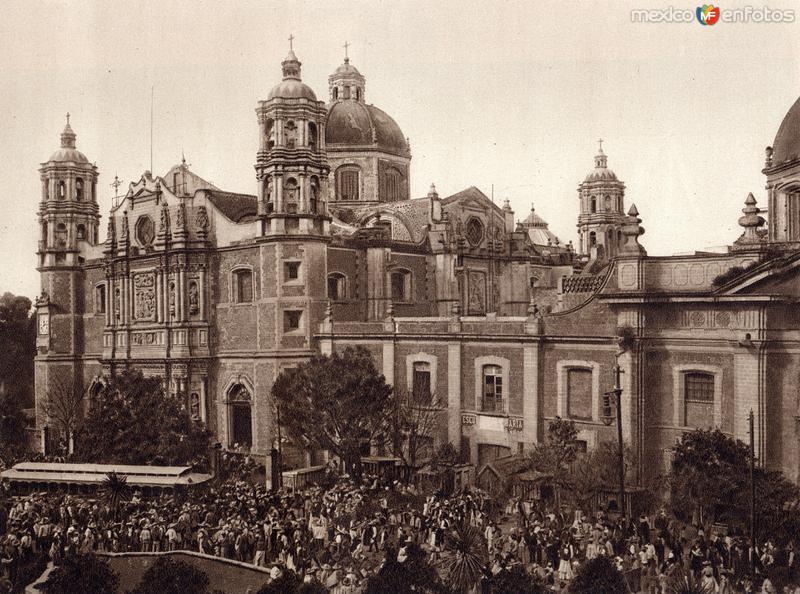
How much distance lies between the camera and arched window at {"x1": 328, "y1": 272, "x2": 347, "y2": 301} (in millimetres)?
43781

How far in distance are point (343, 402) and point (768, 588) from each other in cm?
1911

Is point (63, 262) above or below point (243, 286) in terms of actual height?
above

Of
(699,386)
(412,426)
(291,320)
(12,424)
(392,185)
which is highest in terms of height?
(392,185)

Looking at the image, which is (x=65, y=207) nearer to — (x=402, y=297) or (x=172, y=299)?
(x=172, y=299)

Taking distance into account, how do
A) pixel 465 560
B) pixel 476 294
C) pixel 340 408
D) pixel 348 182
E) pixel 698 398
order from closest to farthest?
A: pixel 465 560
pixel 698 398
pixel 340 408
pixel 476 294
pixel 348 182

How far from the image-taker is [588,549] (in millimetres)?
21938

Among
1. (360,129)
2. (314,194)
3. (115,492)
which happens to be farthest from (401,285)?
(115,492)

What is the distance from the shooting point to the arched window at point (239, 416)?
143 ft

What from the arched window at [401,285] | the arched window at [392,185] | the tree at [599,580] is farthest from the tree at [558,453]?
the arched window at [392,185]

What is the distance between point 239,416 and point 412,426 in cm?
1280

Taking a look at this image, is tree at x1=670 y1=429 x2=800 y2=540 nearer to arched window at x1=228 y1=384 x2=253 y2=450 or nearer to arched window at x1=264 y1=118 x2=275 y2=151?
arched window at x1=228 y1=384 x2=253 y2=450

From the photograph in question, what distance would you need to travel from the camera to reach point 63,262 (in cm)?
5322

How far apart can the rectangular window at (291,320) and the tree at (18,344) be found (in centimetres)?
2887

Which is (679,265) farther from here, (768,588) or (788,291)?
(768,588)
